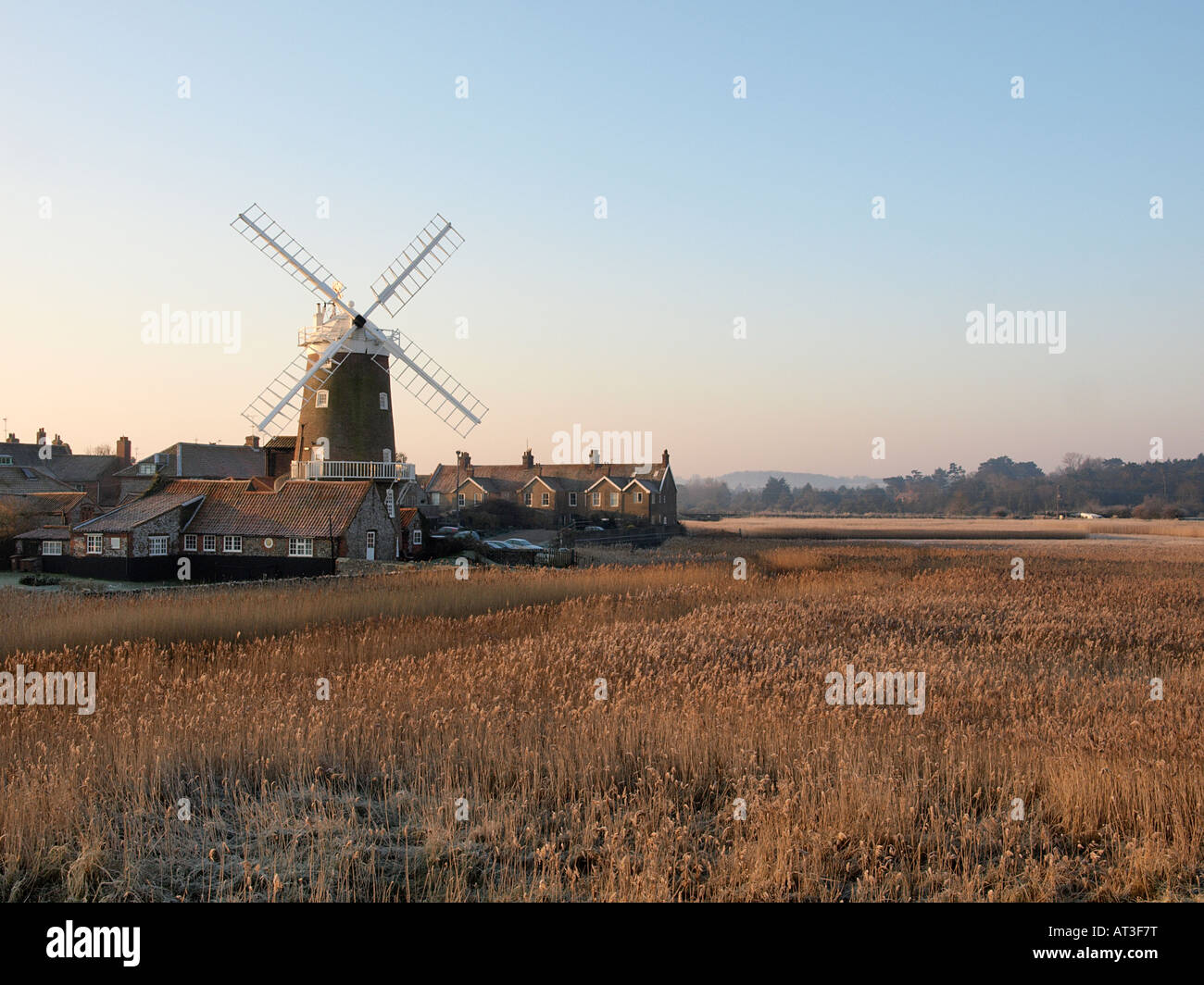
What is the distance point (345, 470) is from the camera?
37656 millimetres

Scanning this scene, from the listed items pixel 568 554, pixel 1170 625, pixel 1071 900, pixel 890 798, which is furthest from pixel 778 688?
pixel 568 554

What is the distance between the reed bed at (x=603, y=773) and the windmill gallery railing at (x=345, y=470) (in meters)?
22.6

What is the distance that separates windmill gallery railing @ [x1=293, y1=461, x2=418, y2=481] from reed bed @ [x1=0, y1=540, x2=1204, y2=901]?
22591 mm

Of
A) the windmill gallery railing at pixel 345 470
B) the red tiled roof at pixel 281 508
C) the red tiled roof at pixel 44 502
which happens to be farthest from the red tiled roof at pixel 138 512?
the red tiled roof at pixel 44 502

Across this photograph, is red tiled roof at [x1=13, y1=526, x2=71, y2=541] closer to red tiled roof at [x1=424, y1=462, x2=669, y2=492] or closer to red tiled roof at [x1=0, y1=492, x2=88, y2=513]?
red tiled roof at [x1=0, y1=492, x2=88, y2=513]

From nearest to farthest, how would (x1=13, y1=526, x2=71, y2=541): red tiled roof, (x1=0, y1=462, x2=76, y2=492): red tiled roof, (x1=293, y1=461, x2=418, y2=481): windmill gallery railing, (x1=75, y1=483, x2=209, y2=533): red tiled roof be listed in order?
(x1=75, y1=483, x2=209, y2=533): red tiled roof, (x1=13, y1=526, x2=71, y2=541): red tiled roof, (x1=293, y1=461, x2=418, y2=481): windmill gallery railing, (x1=0, y1=462, x2=76, y2=492): red tiled roof

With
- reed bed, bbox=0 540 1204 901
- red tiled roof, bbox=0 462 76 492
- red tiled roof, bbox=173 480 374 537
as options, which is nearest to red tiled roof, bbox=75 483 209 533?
red tiled roof, bbox=173 480 374 537

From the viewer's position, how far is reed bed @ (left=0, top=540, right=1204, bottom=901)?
5672 millimetres

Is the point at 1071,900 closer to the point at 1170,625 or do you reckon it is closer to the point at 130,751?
the point at 130,751

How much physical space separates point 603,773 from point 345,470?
3245 centimetres

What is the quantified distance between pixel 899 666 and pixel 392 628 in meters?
9.71

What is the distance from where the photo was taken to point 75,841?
609cm

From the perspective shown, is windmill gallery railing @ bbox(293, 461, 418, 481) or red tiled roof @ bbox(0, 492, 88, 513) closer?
windmill gallery railing @ bbox(293, 461, 418, 481)

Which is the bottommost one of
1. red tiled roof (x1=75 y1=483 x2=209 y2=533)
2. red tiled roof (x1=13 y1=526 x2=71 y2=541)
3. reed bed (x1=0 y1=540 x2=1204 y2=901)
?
reed bed (x1=0 y1=540 x2=1204 y2=901)
